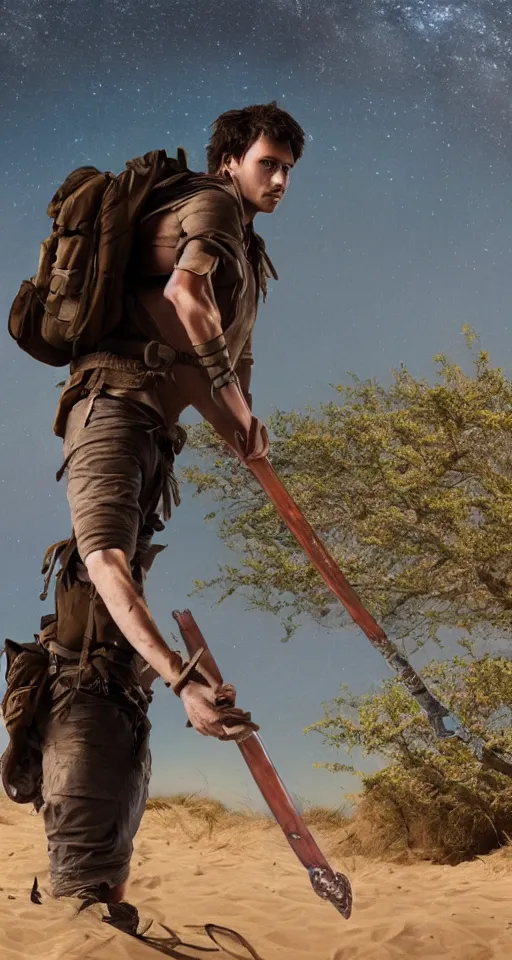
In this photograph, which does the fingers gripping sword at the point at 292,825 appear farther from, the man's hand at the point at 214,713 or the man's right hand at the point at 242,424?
the man's right hand at the point at 242,424

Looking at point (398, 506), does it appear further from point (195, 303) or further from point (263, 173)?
point (195, 303)

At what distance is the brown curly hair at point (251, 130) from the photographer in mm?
2211

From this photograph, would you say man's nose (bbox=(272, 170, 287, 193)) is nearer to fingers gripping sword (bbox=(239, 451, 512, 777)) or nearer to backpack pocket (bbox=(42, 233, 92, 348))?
backpack pocket (bbox=(42, 233, 92, 348))

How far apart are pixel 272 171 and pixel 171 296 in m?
0.46

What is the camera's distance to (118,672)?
7.66 ft

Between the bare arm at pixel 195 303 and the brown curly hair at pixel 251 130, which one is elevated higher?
the brown curly hair at pixel 251 130

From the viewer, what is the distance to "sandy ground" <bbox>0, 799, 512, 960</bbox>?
2.19 m

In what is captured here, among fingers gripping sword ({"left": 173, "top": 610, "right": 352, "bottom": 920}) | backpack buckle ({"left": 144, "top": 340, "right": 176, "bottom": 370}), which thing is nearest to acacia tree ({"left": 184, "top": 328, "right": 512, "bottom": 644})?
backpack buckle ({"left": 144, "top": 340, "right": 176, "bottom": 370})

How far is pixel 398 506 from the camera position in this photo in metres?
5.29

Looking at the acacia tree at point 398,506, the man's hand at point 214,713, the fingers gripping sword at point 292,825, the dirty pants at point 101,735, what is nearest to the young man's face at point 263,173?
the dirty pants at point 101,735

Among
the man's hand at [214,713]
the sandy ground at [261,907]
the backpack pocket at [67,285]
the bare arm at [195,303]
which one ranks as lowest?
the sandy ground at [261,907]

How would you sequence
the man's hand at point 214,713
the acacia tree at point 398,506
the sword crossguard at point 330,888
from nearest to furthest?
1. the man's hand at point 214,713
2. the sword crossguard at point 330,888
3. the acacia tree at point 398,506

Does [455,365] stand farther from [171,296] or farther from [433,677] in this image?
[171,296]

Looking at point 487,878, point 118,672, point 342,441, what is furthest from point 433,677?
point 118,672
